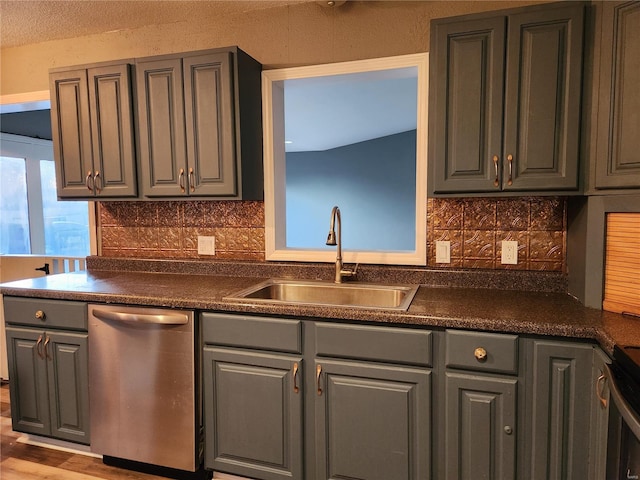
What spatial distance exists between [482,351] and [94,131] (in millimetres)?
2289

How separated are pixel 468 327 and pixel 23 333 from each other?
7.29ft

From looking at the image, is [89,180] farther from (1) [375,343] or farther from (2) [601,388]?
(2) [601,388]

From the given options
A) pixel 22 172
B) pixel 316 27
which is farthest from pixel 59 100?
pixel 22 172

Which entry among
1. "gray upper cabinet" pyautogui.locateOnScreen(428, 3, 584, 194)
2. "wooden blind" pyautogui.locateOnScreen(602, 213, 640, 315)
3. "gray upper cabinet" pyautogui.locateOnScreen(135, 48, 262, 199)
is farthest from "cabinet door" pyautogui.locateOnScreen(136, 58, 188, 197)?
"wooden blind" pyautogui.locateOnScreen(602, 213, 640, 315)

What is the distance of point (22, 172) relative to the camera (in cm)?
408

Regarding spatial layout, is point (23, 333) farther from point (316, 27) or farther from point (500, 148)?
point (500, 148)

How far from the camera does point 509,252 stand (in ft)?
6.84

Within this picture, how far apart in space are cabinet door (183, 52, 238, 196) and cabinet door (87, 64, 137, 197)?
367mm

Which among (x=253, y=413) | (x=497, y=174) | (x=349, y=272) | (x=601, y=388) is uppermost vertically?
(x=497, y=174)

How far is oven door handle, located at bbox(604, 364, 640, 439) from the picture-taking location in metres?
1.06

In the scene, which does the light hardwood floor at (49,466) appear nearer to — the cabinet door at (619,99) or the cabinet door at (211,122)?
the cabinet door at (211,122)

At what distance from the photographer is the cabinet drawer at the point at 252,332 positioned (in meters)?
1.74

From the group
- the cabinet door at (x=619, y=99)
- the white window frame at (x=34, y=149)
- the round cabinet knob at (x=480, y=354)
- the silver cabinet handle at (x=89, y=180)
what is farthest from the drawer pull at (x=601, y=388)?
the white window frame at (x=34, y=149)

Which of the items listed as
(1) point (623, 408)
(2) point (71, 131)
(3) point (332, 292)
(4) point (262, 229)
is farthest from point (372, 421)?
(2) point (71, 131)
